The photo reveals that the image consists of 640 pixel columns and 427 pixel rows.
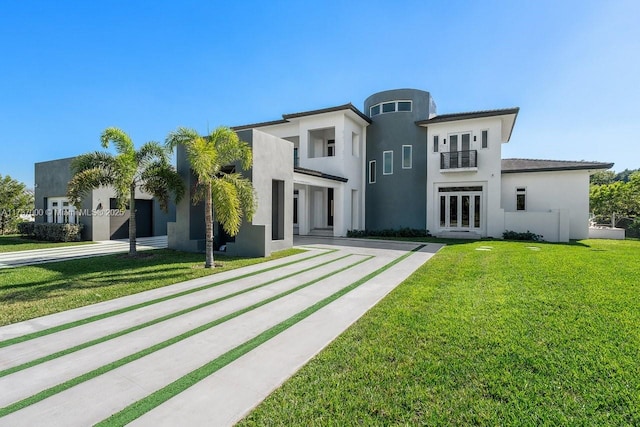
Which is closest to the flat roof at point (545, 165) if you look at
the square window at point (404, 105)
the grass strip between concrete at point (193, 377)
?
the square window at point (404, 105)

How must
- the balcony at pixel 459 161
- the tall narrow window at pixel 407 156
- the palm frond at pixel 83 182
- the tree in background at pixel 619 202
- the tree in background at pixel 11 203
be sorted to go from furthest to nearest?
the tree in background at pixel 619 202 → the tall narrow window at pixel 407 156 → the tree in background at pixel 11 203 → the balcony at pixel 459 161 → the palm frond at pixel 83 182

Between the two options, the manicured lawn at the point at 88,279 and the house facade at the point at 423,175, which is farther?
the house facade at the point at 423,175

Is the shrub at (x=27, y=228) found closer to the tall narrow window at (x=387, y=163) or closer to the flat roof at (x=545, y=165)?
the tall narrow window at (x=387, y=163)

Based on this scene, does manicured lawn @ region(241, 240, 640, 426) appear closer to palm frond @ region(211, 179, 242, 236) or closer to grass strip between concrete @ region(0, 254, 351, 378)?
grass strip between concrete @ region(0, 254, 351, 378)

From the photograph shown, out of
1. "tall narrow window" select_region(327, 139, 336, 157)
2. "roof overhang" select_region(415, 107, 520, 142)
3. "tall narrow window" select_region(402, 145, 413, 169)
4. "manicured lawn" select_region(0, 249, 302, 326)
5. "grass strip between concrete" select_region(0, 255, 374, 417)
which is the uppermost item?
"roof overhang" select_region(415, 107, 520, 142)

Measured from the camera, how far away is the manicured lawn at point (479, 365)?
2668 mm

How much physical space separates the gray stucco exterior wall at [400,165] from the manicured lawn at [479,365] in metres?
15.2

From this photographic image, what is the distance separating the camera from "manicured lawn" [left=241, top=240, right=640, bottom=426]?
8.75 feet

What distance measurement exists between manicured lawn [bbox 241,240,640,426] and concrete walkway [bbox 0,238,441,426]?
1.43ft

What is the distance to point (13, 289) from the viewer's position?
700 centimetres

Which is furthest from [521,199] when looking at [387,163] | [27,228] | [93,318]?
[27,228]

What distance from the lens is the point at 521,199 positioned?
20578mm

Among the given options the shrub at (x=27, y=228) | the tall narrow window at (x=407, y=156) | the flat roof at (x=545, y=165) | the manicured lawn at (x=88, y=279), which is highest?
the tall narrow window at (x=407, y=156)

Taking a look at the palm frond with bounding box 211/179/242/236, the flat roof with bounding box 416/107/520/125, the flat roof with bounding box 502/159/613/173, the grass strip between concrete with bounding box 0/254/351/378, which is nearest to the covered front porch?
the flat roof with bounding box 416/107/520/125
